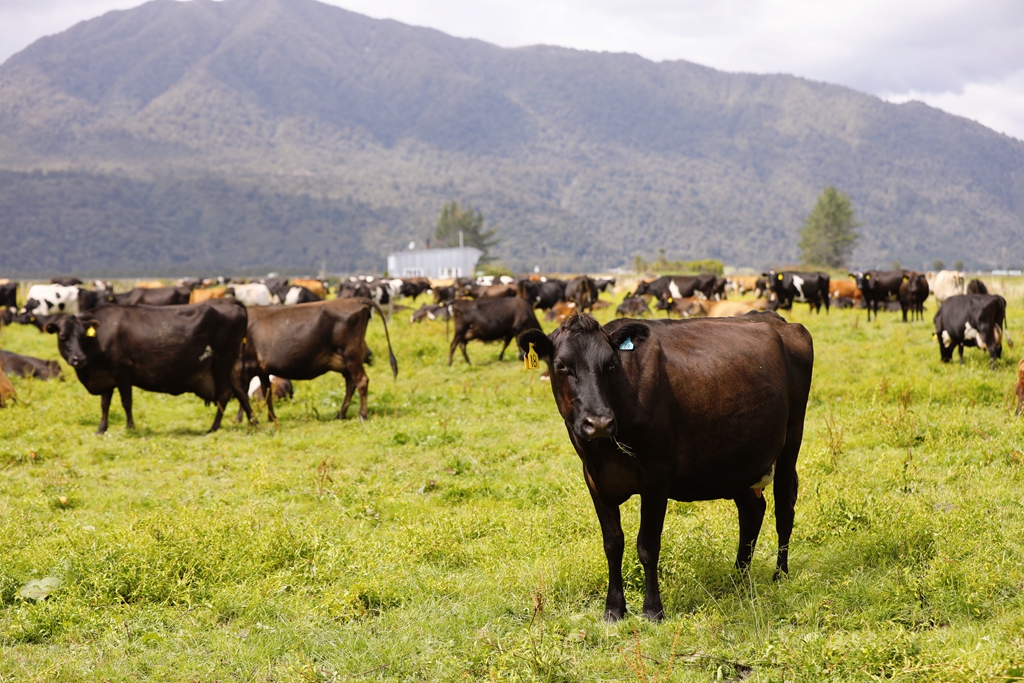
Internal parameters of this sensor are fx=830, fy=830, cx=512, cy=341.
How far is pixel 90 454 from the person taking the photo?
1020 cm

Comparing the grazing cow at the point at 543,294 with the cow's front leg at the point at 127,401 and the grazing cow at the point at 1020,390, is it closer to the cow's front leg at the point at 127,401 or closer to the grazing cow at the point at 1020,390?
the cow's front leg at the point at 127,401

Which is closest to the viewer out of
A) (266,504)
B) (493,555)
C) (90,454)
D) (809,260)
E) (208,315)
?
(493,555)

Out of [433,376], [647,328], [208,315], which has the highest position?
[647,328]

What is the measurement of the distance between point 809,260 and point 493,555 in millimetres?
124151

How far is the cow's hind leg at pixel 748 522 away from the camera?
5.84 metres

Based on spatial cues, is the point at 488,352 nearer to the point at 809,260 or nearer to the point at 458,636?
the point at 458,636

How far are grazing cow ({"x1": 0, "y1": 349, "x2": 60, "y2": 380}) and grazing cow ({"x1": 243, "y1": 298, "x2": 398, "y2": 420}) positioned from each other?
5.79 metres

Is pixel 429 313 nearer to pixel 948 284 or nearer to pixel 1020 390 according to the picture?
pixel 948 284

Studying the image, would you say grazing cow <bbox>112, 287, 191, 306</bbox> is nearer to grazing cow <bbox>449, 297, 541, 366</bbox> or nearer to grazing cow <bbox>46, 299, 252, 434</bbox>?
grazing cow <bbox>449, 297, 541, 366</bbox>

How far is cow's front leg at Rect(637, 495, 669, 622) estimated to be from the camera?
5.13 m

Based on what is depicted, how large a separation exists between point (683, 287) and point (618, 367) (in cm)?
3238

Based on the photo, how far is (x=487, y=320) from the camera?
60.7 feet

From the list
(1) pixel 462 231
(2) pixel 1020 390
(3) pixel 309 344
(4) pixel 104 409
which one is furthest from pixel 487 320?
(1) pixel 462 231

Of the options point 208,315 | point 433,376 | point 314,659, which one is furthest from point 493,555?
point 433,376
